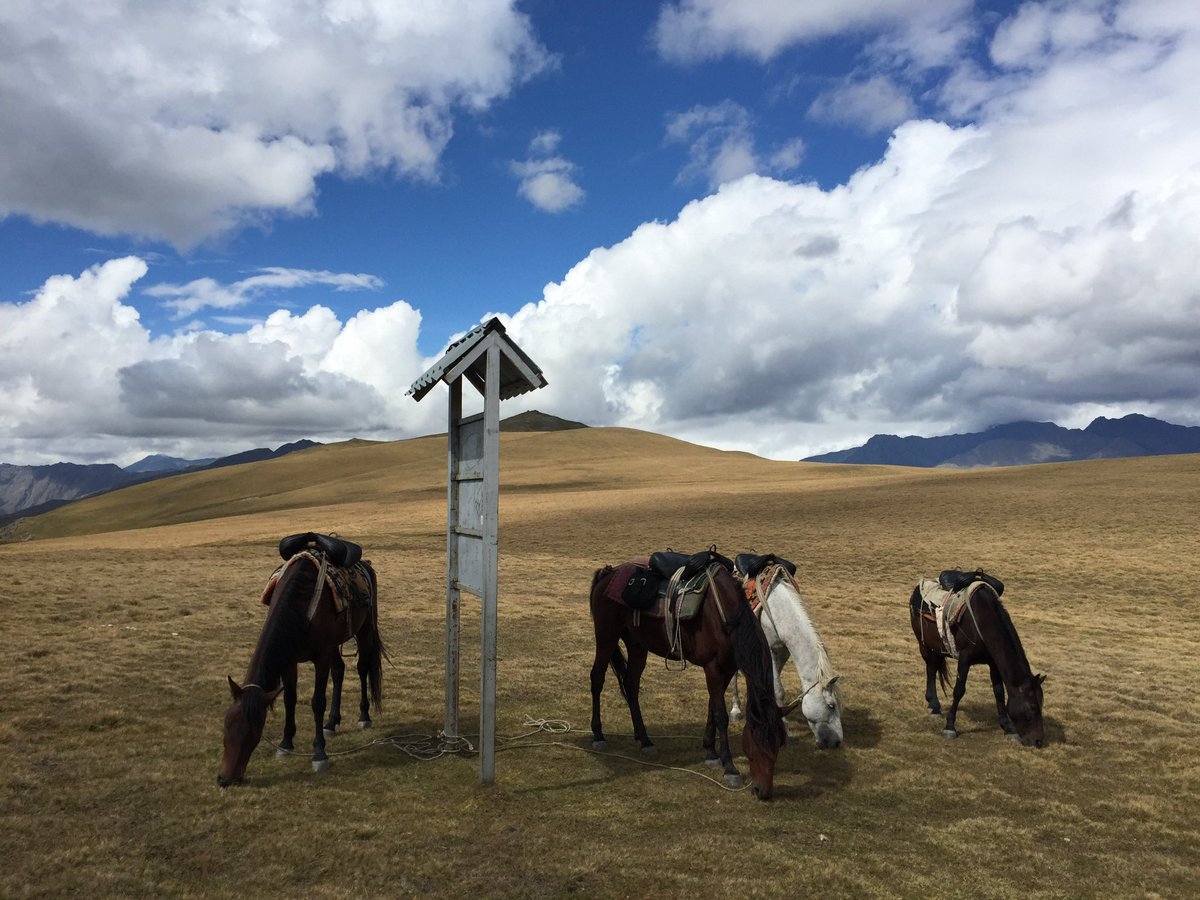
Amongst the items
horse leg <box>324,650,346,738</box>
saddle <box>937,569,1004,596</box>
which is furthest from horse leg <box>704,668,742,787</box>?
horse leg <box>324,650,346,738</box>

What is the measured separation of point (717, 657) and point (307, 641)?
179 inches

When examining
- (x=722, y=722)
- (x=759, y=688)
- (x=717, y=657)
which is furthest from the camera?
(x=717, y=657)

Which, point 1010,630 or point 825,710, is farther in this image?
point 1010,630

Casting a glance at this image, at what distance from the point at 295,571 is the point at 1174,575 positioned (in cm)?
2829

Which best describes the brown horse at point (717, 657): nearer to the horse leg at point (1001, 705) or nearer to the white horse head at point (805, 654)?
the white horse head at point (805, 654)

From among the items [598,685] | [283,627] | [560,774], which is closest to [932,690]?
[598,685]

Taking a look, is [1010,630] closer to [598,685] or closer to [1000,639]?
[1000,639]

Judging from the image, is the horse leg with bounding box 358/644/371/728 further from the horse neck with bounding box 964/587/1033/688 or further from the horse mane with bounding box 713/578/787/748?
the horse neck with bounding box 964/587/1033/688

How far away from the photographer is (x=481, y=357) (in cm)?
876

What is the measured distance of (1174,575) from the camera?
961 inches

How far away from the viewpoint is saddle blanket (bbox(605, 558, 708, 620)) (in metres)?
8.17

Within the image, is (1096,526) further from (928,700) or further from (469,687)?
(469,687)

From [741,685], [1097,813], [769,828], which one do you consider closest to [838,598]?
[741,685]

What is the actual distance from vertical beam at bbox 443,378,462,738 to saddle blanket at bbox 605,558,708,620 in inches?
76.6
